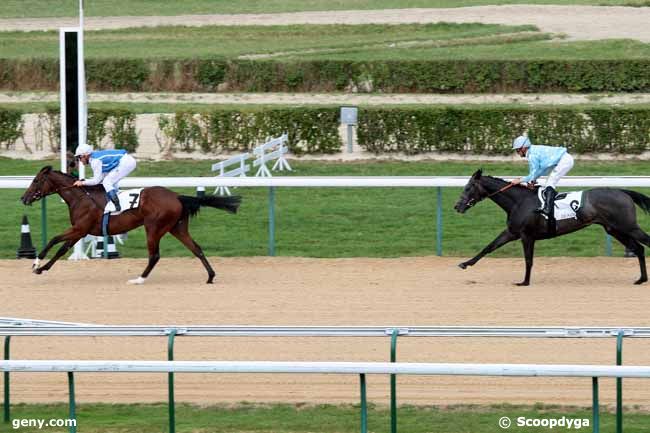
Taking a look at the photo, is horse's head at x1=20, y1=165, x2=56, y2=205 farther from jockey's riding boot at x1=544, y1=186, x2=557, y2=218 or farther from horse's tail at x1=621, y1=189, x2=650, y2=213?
horse's tail at x1=621, y1=189, x2=650, y2=213

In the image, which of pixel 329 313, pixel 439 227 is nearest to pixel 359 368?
pixel 329 313

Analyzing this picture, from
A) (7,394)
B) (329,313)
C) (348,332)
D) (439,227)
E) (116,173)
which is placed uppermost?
(116,173)

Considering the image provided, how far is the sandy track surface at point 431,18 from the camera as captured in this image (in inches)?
1200

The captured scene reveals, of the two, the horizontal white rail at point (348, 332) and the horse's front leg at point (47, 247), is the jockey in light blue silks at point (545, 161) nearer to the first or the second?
the horse's front leg at point (47, 247)

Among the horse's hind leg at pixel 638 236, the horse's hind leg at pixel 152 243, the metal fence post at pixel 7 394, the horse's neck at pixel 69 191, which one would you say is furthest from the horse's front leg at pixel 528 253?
the metal fence post at pixel 7 394

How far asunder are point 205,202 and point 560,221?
8.89 feet

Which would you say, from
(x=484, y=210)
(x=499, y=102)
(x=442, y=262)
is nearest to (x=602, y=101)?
(x=499, y=102)

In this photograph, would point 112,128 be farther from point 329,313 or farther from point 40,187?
point 329,313

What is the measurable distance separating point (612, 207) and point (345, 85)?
12675 mm

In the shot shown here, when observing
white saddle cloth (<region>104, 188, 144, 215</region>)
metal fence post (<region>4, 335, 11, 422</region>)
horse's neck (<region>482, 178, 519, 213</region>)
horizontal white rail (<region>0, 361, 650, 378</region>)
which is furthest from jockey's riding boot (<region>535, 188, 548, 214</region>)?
metal fence post (<region>4, 335, 11, 422</region>)

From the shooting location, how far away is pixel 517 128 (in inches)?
704

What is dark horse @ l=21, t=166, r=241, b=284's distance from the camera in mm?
11602

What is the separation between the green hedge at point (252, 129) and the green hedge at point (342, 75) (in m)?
5.33

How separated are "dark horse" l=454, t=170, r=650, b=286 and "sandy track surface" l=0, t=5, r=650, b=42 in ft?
60.1
